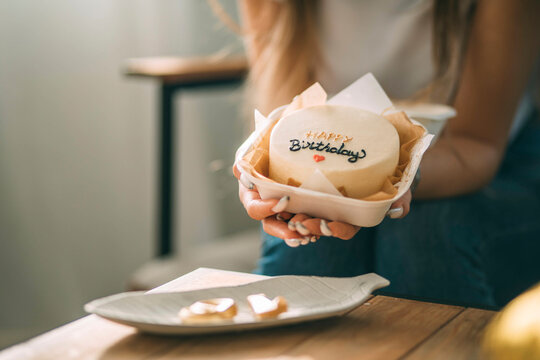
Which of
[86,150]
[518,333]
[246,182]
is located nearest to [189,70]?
[86,150]

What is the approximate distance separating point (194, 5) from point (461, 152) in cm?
110

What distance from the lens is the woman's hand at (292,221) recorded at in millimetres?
499

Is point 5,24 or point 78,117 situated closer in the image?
point 5,24

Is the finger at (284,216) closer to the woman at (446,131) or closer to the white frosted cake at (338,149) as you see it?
the white frosted cake at (338,149)

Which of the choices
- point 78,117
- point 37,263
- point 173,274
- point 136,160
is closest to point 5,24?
point 78,117

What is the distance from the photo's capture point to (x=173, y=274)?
4.57 feet

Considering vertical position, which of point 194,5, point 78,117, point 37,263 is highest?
point 194,5

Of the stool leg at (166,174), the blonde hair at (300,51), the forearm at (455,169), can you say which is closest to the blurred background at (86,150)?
the stool leg at (166,174)

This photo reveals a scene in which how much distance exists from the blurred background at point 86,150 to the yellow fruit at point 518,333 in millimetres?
1088

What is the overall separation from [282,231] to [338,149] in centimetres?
9

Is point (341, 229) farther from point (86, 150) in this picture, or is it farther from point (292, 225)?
point (86, 150)

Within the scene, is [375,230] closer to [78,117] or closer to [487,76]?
[487,76]

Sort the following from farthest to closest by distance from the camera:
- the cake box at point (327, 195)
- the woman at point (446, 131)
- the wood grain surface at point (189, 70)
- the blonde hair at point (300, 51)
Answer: the wood grain surface at point (189, 70)
the blonde hair at point (300, 51)
the woman at point (446, 131)
the cake box at point (327, 195)

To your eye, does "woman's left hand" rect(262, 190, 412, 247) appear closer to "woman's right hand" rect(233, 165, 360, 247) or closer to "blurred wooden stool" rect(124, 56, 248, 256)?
"woman's right hand" rect(233, 165, 360, 247)
